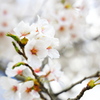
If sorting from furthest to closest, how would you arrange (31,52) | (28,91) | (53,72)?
(53,72)
(28,91)
(31,52)

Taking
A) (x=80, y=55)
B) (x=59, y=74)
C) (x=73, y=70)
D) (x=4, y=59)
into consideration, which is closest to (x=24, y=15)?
(x=4, y=59)

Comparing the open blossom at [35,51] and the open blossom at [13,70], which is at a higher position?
the open blossom at [35,51]

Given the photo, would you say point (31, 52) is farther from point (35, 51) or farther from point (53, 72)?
point (53, 72)

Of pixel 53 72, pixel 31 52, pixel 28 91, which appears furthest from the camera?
pixel 53 72

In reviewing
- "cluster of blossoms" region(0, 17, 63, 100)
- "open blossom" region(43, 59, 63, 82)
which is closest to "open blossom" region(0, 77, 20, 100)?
"cluster of blossoms" region(0, 17, 63, 100)

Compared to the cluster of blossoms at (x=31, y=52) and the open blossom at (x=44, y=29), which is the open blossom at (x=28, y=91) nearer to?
the cluster of blossoms at (x=31, y=52)

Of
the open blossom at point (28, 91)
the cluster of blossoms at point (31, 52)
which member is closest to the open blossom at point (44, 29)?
the cluster of blossoms at point (31, 52)

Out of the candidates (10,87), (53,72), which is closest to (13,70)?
(10,87)
